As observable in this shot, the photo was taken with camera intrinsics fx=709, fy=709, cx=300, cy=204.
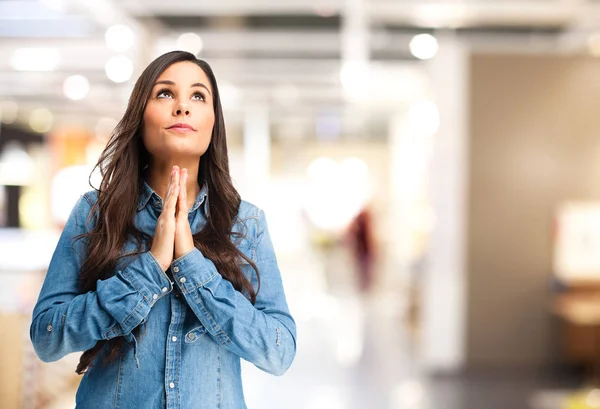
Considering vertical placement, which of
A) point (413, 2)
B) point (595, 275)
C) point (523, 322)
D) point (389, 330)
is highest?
point (413, 2)

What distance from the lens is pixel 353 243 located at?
515 inches

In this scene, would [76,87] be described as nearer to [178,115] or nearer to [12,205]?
[12,205]

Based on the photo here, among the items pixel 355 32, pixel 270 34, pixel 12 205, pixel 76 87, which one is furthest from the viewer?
pixel 76 87

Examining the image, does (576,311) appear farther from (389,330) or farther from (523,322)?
(389,330)

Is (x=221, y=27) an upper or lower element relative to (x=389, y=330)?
upper

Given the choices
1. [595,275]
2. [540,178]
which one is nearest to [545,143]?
[540,178]

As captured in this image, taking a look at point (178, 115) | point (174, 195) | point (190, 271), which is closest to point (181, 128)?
point (178, 115)

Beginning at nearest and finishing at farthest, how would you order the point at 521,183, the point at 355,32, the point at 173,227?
the point at 173,227, the point at 521,183, the point at 355,32

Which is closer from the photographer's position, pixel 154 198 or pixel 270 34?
pixel 154 198

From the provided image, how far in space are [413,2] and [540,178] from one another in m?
2.04

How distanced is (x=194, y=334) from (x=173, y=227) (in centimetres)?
19

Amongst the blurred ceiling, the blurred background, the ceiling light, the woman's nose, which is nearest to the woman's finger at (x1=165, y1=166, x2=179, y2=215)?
the woman's nose

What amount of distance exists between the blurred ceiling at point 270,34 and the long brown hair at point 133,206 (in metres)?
2.85

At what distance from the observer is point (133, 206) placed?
122 cm
